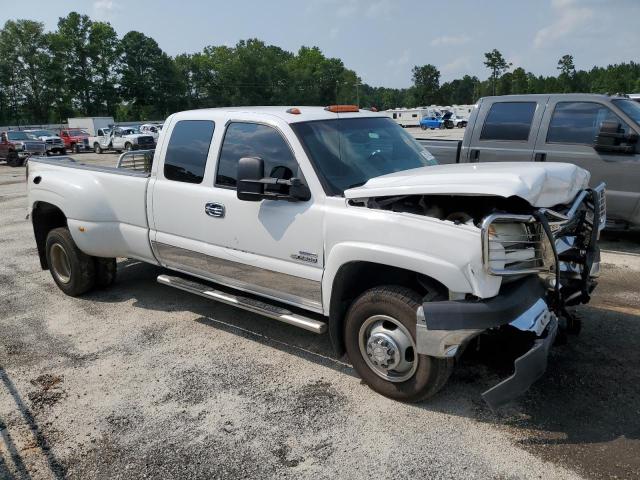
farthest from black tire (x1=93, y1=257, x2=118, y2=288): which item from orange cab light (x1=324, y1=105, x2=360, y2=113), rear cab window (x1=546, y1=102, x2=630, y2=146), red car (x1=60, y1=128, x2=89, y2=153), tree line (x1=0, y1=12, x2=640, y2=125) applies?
tree line (x1=0, y1=12, x2=640, y2=125)

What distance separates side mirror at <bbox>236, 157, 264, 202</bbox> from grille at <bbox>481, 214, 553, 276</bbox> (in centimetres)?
161

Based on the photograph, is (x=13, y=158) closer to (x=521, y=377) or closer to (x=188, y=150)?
(x=188, y=150)

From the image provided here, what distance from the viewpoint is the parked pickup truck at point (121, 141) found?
3372 centimetres

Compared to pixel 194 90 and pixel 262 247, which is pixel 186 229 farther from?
pixel 194 90

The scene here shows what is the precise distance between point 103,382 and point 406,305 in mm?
2419

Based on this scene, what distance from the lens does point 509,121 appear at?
757 cm

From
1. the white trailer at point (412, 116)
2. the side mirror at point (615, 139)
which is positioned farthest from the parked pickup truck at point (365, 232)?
the white trailer at point (412, 116)

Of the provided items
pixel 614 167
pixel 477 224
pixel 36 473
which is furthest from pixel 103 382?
pixel 614 167

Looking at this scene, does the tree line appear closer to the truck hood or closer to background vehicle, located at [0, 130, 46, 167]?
background vehicle, located at [0, 130, 46, 167]

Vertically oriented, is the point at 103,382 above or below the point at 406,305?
below

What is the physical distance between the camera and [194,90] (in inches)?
3979

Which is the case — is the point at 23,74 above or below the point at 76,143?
above

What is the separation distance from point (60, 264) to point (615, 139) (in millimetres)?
6921

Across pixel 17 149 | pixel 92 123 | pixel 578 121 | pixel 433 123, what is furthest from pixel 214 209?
pixel 92 123
